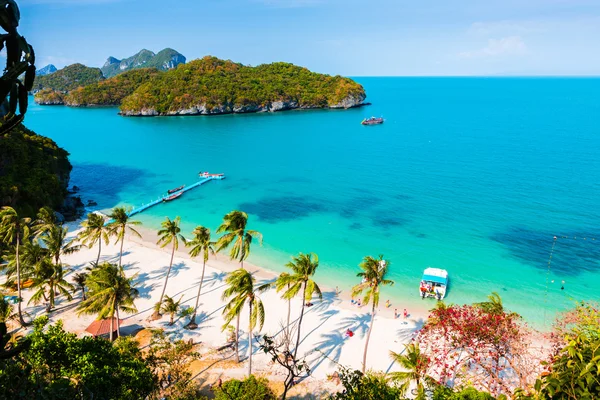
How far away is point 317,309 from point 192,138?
308 feet

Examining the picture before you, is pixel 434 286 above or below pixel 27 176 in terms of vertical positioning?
below

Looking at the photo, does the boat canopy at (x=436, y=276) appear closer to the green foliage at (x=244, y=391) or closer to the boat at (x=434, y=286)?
the boat at (x=434, y=286)

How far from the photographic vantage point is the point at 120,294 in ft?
80.0

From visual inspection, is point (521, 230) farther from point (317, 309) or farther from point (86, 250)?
point (86, 250)

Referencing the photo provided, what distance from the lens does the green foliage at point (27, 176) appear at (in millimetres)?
43594

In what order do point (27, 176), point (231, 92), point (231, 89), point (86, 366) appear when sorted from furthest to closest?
point (231, 89)
point (231, 92)
point (27, 176)
point (86, 366)

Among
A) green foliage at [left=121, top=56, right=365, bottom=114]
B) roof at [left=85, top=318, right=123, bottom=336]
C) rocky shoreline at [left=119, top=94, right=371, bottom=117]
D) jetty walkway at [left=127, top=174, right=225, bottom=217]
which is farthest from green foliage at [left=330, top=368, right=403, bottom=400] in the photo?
rocky shoreline at [left=119, top=94, right=371, bottom=117]

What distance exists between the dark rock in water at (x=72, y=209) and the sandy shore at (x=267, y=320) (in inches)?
504

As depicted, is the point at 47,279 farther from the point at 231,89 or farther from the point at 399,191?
the point at 231,89

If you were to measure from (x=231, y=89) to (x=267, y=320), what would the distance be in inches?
6060

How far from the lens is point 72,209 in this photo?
54.8 metres

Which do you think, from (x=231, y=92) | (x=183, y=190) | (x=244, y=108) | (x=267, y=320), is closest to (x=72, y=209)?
(x=183, y=190)

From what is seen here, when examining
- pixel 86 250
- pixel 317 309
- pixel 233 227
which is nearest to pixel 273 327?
pixel 317 309

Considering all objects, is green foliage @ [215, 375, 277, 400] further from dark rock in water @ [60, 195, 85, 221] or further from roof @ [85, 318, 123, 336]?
dark rock in water @ [60, 195, 85, 221]
